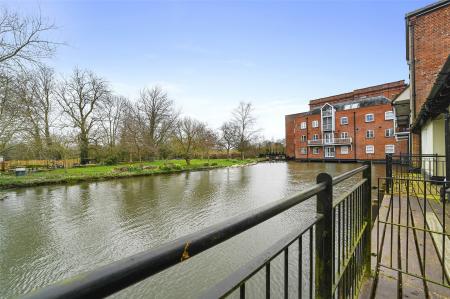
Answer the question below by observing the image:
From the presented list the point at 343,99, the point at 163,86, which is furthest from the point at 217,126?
the point at 343,99

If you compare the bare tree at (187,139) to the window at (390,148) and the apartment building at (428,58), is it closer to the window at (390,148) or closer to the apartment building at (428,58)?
the apartment building at (428,58)

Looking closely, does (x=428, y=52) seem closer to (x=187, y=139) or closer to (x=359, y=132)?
(x=359, y=132)

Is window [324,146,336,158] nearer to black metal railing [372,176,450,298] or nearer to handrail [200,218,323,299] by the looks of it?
black metal railing [372,176,450,298]

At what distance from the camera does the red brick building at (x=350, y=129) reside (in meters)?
26.8

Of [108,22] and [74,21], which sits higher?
[108,22]

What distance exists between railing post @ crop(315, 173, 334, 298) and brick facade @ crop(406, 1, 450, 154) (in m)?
10.7

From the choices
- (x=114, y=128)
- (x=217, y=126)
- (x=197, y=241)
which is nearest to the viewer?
(x=197, y=241)

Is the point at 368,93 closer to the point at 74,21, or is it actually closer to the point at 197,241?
the point at 74,21

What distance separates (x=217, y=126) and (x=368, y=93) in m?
27.0

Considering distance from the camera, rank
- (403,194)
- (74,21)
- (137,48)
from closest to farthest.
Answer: (403,194) → (74,21) → (137,48)

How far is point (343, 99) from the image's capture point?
38.3m

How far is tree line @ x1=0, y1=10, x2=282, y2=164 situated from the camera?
10.4 m

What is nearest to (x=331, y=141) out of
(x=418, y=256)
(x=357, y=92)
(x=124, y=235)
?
(x=357, y=92)

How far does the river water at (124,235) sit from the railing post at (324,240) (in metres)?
1.58
